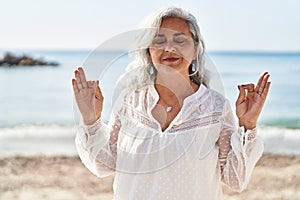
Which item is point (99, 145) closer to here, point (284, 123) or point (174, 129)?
point (174, 129)

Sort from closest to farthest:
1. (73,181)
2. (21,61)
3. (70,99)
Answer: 1. (73,181)
2. (70,99)
3. (21,61)

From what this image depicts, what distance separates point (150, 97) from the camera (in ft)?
5.94

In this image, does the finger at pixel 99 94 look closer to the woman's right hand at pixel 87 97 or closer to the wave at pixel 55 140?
the woman's right hand at pixel 87 97

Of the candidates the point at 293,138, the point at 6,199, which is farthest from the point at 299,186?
the point at 293,138

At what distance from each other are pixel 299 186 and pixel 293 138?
103 inches

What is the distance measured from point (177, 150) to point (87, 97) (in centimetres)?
30

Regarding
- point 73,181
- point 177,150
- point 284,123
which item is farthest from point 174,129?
point 284,123

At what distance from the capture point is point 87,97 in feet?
5.63

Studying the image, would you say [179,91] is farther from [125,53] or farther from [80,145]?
[80,145]

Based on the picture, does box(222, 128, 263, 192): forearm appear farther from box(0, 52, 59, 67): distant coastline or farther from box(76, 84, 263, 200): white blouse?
box(0, 52, 59, 67): distant coastline

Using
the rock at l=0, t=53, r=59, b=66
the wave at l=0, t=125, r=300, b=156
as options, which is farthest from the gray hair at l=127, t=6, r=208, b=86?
the rock at l=0, t=53, r=59, b=66

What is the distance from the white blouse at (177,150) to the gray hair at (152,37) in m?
0.05

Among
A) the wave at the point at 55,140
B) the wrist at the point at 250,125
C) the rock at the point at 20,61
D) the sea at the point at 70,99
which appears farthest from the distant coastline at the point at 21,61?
the wrist at the point at 250,125

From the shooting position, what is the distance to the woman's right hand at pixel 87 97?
5.58 ft
